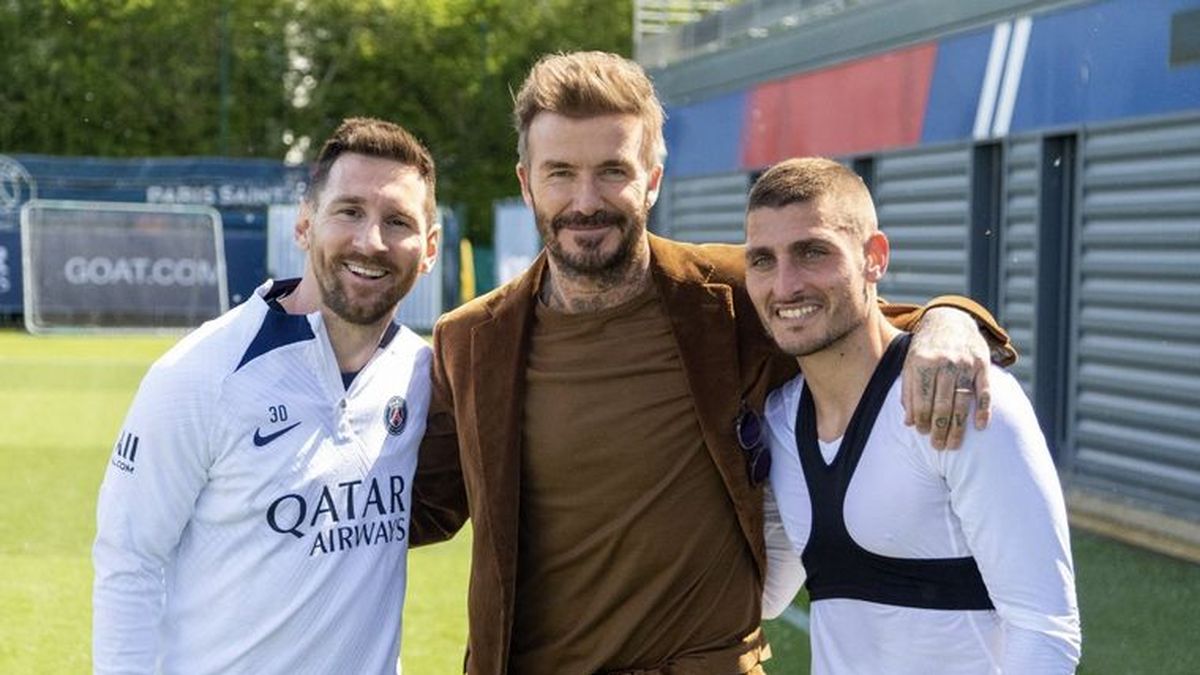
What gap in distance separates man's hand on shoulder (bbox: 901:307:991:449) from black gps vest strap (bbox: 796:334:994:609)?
0.21 ft

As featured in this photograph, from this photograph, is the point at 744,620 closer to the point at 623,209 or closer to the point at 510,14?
the point at 623,209

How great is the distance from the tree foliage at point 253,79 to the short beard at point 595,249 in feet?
108

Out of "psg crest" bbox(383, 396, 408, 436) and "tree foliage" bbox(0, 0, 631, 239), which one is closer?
"psg crest" bbox(383, 396, 408, 436)

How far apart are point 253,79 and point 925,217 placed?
27158 mm

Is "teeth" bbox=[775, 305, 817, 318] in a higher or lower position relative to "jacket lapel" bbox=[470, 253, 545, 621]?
higher

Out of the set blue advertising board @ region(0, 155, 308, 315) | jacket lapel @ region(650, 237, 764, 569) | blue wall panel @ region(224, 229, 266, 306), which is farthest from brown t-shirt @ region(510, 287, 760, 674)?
blue advertising board @ region(0, 155, 308, 315)

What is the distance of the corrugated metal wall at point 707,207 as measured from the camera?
16.9 meters

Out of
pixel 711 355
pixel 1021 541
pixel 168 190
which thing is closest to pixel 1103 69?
pixel 711 355

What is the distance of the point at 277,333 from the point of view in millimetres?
3518

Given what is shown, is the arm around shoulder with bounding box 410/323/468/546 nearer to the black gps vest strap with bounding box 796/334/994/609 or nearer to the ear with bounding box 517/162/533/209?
the ear with bounding box 517/162/533/209

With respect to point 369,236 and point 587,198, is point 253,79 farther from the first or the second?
point 587,198

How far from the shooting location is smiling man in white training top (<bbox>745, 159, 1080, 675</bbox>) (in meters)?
2.93

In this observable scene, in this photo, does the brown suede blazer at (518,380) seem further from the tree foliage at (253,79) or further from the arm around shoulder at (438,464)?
the tree foliage at (253,79)

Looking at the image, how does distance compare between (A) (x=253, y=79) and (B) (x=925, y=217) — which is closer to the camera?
(B) (x=925, y=217)
